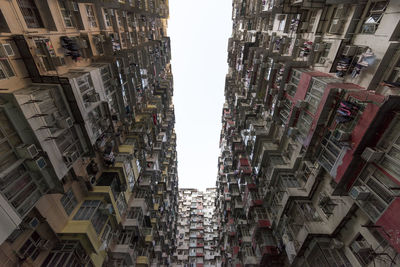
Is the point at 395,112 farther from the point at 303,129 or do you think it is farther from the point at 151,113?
the point at 151,113

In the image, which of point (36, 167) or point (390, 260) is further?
point (36, 167)

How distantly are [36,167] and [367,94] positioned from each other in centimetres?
1952

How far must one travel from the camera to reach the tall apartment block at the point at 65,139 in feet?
27.7

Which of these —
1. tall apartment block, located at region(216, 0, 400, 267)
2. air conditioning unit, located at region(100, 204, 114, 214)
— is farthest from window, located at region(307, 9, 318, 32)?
air conditioning unit, located at region(100, 204, 114, 214)

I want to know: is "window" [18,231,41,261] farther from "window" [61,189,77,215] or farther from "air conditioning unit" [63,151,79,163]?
"air conditioning unit" [63,151,79,163]

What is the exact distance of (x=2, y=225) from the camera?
6.93 m

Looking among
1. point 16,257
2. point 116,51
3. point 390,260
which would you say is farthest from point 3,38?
point 390,260

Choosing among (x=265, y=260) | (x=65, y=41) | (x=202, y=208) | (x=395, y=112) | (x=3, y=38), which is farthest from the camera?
(x=202, y=208)

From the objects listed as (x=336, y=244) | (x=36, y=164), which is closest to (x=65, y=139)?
(x=36, y=164)

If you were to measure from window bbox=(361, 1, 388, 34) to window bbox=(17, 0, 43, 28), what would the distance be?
21.8 meters

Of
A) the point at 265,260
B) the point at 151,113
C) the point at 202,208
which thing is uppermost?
the point at 151,113

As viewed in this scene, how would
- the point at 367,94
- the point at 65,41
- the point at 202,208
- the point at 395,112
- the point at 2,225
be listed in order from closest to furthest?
the point at 2,225, the point at 395,112, the point at 367,94, the point at 65,41, the point at 202,208

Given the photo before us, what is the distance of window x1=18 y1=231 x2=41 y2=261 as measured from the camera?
9.34 m

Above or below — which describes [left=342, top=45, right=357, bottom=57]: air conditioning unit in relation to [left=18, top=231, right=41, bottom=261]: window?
above
